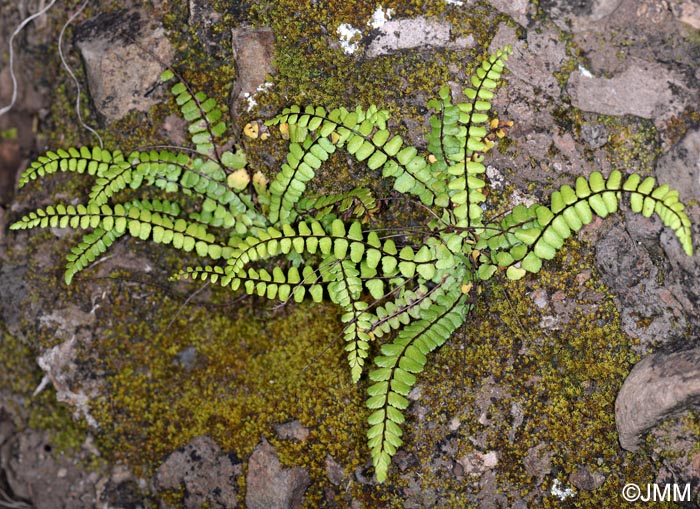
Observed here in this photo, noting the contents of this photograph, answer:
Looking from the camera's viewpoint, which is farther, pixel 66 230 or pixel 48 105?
pixel 48 105

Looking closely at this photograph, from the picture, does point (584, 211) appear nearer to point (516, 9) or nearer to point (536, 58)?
point (536, 58)

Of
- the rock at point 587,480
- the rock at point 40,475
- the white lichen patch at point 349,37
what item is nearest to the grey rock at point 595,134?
the white lichen patch at point 349,37

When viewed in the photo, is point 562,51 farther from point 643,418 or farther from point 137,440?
point 137,440

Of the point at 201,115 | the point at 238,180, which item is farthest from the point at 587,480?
the point at 201,115

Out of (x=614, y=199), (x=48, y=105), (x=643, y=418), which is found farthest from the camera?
(x=48, y=105)

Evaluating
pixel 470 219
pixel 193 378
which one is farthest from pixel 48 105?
pixel 470 219

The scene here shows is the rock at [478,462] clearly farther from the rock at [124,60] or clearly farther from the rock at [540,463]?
the rock at [124,60]
